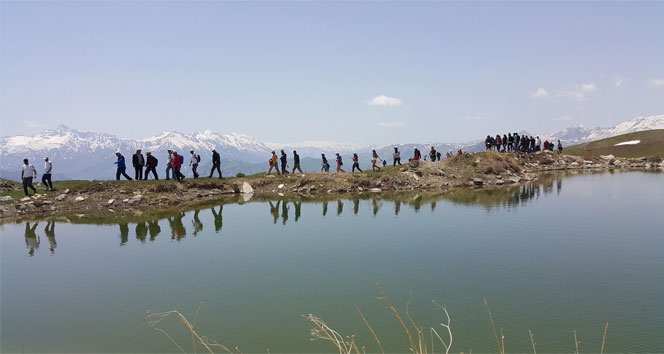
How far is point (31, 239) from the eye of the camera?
24.5m

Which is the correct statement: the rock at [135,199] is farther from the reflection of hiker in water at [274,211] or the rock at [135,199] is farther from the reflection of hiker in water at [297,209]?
the reflection of hiker in water at [297,209]

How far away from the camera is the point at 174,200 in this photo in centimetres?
3922

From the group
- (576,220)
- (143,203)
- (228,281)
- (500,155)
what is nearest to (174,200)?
(143,203)

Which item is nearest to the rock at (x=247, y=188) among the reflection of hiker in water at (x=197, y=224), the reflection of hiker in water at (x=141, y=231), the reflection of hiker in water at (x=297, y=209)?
the reflection of hiker in water at (x=297, y=209)

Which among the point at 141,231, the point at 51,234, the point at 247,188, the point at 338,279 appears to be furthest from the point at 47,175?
the point at 338,279

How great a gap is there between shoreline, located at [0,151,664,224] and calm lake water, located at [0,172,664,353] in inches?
258

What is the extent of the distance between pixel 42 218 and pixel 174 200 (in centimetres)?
1090

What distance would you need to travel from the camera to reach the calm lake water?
10867 mm

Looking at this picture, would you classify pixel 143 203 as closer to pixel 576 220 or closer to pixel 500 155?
pixel 576 220

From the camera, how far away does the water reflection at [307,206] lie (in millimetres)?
25780

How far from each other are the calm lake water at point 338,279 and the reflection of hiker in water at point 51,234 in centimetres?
28

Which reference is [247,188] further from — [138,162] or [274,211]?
[274,211]

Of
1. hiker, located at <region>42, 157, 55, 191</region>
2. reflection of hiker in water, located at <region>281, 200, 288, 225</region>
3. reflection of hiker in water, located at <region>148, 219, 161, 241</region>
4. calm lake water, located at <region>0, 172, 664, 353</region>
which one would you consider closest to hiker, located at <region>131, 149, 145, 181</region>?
hiker, located at <region>42, 157, 55, 191</region>

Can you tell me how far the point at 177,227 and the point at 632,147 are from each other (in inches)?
4470
